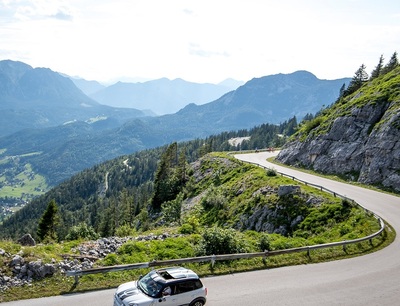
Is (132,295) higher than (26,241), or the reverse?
(132,295)

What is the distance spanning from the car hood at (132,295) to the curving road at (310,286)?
5.80 ft

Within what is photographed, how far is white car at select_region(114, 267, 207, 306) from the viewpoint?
1430 cm

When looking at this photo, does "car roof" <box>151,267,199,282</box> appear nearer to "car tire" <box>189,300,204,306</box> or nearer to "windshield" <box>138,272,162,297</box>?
"windshield" <box>138,272,162,297</box>

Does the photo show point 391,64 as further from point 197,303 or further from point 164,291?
point 164,291

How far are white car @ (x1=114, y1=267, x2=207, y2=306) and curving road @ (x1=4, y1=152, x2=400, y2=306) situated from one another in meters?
1.84

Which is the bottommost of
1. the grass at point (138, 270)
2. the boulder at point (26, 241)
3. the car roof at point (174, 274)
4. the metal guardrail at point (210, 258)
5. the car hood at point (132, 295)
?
the boulder at point (26, 241)

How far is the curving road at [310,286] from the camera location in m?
16.8

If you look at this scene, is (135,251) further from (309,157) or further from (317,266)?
(309,157)

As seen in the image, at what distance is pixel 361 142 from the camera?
51375mm

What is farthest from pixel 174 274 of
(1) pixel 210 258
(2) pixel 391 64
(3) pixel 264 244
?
(2) pixel 391 64

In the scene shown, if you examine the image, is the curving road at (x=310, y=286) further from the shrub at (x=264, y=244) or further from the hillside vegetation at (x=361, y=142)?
the hillside vegetation at (x=361, y=142)

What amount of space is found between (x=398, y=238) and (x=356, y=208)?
5257 mm

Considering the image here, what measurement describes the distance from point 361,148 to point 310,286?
3765 centimetres

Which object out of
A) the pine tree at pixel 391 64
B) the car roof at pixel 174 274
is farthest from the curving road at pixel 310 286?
the pine tree at pixel 391 64
